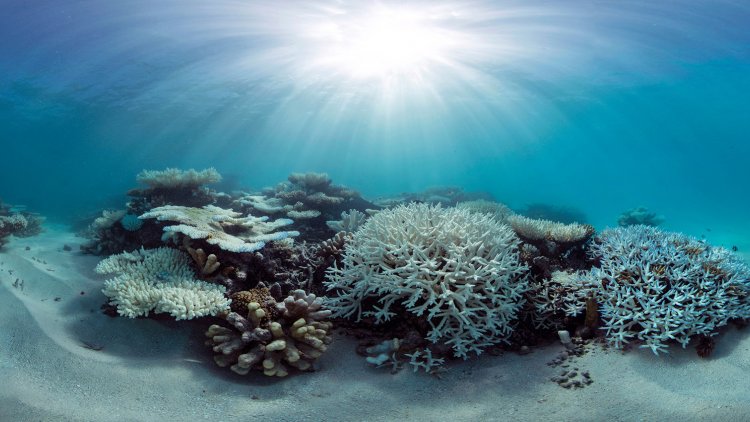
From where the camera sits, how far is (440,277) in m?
4.17

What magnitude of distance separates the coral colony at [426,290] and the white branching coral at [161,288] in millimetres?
19

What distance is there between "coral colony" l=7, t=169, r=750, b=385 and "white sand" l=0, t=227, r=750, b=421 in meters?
0.19

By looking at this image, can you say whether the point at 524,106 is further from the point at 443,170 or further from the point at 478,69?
the point at 443,170

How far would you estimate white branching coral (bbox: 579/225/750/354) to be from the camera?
13.1 feet

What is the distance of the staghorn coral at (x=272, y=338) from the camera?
3.85 m

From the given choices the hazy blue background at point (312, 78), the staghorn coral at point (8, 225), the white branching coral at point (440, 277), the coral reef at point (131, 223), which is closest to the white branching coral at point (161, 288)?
the white branching coral at point (440, 277)

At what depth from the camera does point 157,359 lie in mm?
3986

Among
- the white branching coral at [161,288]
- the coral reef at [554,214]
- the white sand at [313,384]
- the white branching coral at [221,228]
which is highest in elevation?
the coral reef at [554,214]

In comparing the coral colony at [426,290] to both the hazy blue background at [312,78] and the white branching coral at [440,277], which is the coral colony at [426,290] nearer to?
the white branching coral at [440,277]

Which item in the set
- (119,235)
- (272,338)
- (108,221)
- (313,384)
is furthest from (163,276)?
(108,221)

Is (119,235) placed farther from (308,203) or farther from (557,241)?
(557,241)

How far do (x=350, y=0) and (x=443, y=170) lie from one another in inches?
5106

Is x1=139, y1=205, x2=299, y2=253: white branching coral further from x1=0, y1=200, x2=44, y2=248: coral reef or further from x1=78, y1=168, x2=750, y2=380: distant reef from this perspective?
x1=0, y1=200, x2=44, y2=248: coral reef

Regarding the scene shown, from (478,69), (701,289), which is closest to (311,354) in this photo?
(701,289)
